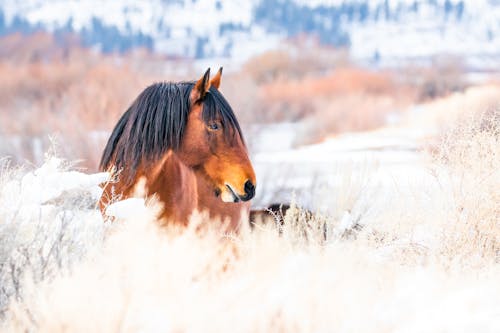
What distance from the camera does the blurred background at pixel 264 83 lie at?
2169cm

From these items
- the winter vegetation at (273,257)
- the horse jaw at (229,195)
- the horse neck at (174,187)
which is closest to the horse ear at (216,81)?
the horse neck at (174,187)

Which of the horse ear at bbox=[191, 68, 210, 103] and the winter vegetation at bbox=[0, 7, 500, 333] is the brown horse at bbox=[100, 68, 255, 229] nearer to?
the horse ear at bbox=[191, 68, 210, 103]

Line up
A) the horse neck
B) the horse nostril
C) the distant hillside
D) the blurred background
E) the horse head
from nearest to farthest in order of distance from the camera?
the horse nostril → the horse head → the horse neck → the blurred background → the distant hillside

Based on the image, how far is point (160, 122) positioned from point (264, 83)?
3844 centimetres

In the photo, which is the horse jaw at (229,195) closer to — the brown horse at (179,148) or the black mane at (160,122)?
the brown horse at (179,148)

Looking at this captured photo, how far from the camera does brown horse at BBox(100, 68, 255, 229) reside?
4.60m

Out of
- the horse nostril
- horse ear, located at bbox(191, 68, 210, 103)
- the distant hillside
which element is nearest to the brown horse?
horse ear, located at bbox(191, 68, 210, 103)

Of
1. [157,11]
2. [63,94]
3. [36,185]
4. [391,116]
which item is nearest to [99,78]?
[63,94]

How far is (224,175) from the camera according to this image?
4527mm

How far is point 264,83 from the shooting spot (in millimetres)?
42812

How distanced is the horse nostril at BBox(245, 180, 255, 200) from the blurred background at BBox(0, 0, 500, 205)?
1094 mm

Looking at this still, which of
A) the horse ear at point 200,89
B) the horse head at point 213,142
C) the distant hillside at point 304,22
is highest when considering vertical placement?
the horse ear at point 200,89

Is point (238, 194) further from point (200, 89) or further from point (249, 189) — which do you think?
point (200, 89)

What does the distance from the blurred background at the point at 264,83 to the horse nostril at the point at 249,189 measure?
3.59 feet
